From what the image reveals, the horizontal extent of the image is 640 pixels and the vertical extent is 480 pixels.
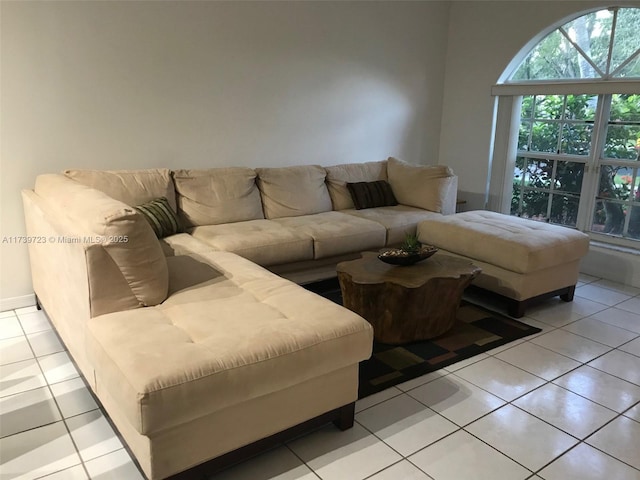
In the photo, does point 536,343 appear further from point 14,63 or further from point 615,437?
point 14,63

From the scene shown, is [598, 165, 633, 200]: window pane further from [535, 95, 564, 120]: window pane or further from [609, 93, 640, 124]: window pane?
[535, 95, 564, 120]: window pane

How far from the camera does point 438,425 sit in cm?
225

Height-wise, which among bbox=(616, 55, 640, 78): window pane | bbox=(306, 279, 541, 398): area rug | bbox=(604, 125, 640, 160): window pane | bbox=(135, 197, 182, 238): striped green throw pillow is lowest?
bbox=(306, 279, 541, 398): area rug

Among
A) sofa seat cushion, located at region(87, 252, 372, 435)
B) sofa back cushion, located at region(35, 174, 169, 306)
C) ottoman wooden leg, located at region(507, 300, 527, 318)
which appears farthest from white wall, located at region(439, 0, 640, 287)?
sofa back cushion, located at region(35, 174, 169, 306)

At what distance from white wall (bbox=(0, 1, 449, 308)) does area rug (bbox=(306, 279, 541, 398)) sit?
2110mm

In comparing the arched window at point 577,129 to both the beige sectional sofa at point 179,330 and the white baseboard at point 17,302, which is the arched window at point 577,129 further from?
the white baseboard at point 17,302

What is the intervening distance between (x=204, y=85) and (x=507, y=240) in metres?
2.50

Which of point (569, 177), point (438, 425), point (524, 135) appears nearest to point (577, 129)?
point (569, 177)

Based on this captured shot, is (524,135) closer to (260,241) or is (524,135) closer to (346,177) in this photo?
(346,177)

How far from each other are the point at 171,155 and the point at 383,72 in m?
2.30

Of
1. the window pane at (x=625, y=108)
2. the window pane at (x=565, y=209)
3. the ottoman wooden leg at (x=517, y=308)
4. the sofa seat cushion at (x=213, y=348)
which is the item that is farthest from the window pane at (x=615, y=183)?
the sofa seat cushion at (x=213, y=348)

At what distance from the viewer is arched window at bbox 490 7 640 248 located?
420cm

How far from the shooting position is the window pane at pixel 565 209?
4.65 metres

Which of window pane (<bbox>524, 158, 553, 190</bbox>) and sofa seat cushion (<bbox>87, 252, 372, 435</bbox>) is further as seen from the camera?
window pane (<bbox>524, 158, 553, 190</bbox>)
